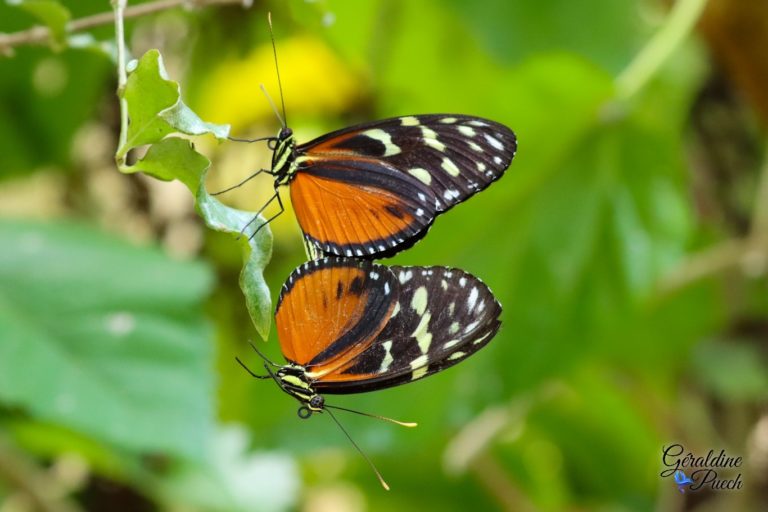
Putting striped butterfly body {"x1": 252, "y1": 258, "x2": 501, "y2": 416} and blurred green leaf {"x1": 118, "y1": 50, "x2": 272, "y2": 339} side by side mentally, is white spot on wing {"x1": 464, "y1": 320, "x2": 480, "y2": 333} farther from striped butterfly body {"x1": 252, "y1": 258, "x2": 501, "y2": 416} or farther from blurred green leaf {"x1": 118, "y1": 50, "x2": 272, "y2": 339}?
blurred green leaf {"x1": 118, "y1": 50, "x2": 272, "y2": 339}

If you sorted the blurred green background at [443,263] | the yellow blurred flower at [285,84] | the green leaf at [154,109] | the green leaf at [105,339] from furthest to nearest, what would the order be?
1. the yellow blurred flower at [285,84]
2. the blurred green background at [443,263]
3. the green leaf at [105,339]
4. the green leaf at [154,109]

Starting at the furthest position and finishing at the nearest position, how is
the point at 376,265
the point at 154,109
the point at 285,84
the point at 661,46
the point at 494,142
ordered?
the point at 285,84, the point at 661,46, the point at 494,142, the point at 376,265, the point at 154,109

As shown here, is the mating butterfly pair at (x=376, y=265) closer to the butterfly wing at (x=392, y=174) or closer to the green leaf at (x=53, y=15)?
the butterfly wing at (x=392, y=174)

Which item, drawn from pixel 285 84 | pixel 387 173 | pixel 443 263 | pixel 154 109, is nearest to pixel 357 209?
pixel 387 173

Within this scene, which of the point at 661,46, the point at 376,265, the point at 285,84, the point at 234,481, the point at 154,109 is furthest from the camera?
the point at 285,84

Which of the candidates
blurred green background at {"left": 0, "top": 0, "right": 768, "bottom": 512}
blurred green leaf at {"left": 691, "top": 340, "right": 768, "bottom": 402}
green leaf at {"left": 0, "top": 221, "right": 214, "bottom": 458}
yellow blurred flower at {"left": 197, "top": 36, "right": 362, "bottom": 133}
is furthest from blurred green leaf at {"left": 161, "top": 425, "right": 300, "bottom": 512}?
blurred green leaf at {"left": 691, "top": 340, "right": 768, "bottom": 402}

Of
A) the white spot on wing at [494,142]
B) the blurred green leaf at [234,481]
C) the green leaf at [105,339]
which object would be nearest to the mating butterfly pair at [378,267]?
the white spot on wing at [494,142]

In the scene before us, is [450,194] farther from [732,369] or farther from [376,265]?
[732,369]
